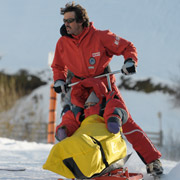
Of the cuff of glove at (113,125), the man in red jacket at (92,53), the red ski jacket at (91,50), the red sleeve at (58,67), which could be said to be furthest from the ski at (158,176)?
the red sleeve at (58,67)

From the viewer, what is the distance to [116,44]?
268 centimetres

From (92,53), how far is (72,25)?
273 millimetres

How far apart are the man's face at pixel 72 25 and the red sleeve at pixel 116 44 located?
7.2 inches

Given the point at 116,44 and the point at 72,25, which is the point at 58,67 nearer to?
the point at 72,25

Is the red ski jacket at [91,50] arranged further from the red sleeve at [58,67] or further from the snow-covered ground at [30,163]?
the snow-covered ground at [30,163]

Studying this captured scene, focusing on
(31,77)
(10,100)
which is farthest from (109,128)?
(31,77)

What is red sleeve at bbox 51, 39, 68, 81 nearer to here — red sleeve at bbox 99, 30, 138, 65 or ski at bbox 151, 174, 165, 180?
red sleeve at bbox 99, 30, 138, 65

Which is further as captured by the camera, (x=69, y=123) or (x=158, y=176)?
(x=158, y=176)

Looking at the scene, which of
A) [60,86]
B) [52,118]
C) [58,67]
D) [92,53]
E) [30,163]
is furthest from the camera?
[52,118]

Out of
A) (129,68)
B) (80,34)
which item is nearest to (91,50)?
(80,34)

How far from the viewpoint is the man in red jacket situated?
2.62 m

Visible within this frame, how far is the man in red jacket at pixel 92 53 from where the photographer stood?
2615mm

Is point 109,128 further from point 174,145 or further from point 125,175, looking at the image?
point 174,145

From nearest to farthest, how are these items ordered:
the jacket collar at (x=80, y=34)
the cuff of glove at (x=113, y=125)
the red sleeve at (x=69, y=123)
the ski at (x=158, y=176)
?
1. the cuff of glove at (x=113, y=125)
2. the red sleeve at (x=69, y=123)
3. the jacket collar at (x=80, y=34)
4. the ski at (x=158, y=176)
